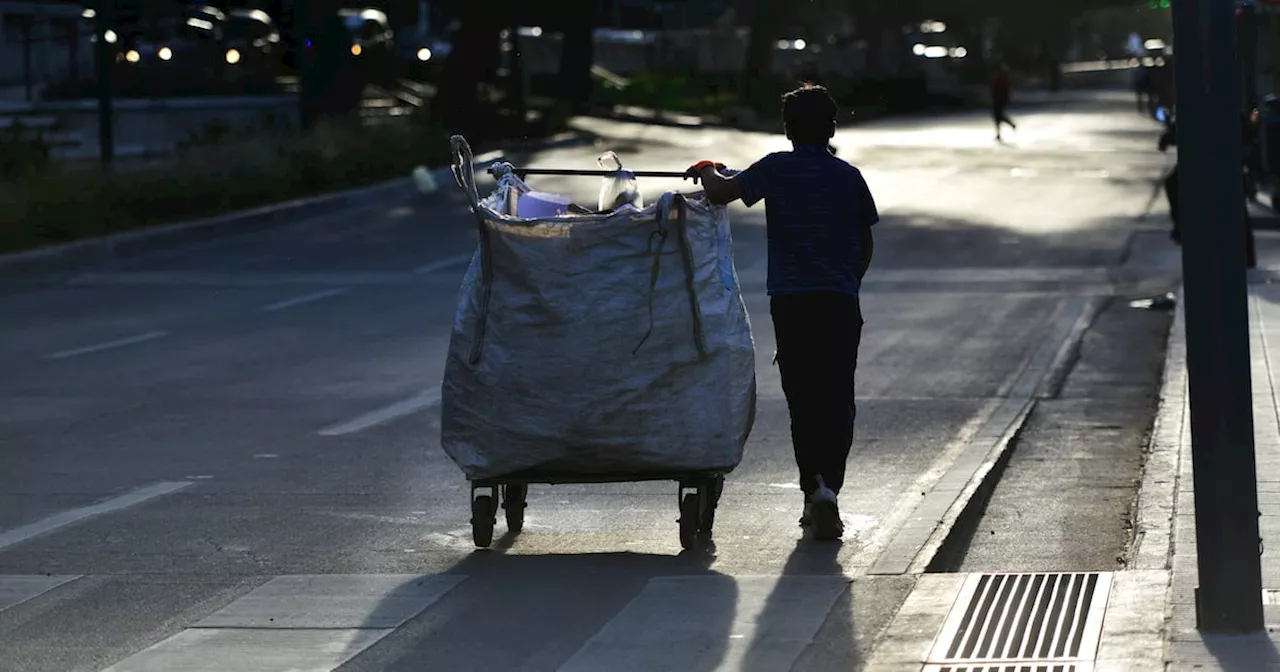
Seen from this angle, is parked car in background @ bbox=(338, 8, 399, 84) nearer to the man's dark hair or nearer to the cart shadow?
the man's dark hair

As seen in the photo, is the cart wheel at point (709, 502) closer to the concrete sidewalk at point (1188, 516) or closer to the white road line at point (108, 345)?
the concrete sidewalk at point (1188, 516)

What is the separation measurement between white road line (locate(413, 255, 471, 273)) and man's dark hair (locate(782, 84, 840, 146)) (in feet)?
→ 47.3

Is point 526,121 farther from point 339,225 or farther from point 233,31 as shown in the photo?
point 339,225

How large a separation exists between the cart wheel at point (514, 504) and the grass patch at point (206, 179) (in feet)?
51.7

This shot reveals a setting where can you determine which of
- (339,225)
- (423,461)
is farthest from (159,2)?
(423,461)

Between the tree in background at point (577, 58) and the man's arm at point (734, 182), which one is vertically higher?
the man's arm at point (734, 182)

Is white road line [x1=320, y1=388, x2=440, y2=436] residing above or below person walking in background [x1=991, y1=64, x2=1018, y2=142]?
above

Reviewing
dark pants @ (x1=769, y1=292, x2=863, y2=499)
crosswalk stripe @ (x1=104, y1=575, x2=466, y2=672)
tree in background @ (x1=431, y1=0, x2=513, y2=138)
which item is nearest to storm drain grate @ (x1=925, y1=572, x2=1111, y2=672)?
dark pants @ (x1=769, y1=292, x2=863, y2=499)

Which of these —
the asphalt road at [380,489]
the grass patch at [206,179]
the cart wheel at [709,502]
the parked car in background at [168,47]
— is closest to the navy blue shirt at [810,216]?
the cart wheel at [709,502]

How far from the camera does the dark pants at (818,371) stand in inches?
339

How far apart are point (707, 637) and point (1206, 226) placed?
6.39 feet

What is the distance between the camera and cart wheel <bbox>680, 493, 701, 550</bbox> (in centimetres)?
856

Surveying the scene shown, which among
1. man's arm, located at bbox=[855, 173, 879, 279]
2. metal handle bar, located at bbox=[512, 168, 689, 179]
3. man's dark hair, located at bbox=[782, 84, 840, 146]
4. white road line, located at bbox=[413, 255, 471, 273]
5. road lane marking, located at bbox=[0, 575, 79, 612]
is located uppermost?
man's dark hair, located at bbox=[782, 84, 840, 146]

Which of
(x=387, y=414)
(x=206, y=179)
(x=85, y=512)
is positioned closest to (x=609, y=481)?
(x=85, y=512)
